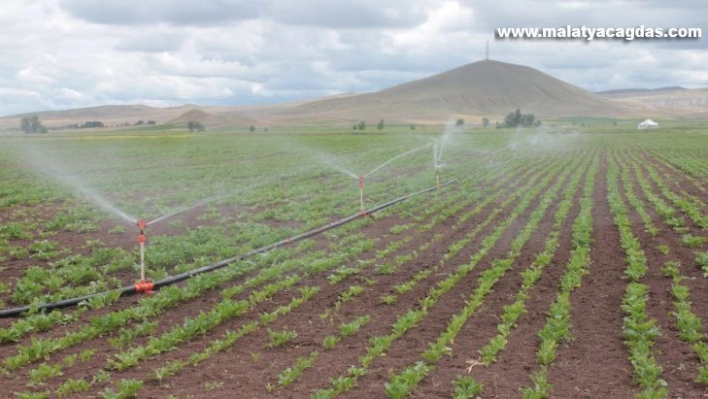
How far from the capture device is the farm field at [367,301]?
6113 millimetres

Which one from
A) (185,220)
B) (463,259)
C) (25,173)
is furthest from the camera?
(25,173)

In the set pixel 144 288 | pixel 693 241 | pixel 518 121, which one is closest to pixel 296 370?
pixel 144 288

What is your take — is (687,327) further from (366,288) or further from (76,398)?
(76,398)

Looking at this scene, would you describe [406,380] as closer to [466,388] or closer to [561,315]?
[466,388]

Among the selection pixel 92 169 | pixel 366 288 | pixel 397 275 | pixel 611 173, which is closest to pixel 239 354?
pixel 366 288

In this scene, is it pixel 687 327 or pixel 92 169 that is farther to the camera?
pixel 92 169

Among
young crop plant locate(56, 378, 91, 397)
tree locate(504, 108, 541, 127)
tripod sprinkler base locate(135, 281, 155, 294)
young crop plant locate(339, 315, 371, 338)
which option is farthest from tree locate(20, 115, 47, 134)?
tree locate(504, 108, 541, 127)

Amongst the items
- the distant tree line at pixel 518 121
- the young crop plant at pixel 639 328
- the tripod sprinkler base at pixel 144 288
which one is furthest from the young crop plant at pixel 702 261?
the distant tree line at pixel 518 121

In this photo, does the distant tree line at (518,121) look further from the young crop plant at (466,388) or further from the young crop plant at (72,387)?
the young crop plant at (72,387)

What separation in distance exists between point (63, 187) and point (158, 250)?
1357 centimetres

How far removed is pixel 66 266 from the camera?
34.1 feet

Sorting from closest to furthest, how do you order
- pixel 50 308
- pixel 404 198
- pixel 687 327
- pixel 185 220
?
pixel 687 327, pixel 50 308, pixel 185 220, pixel 404 198

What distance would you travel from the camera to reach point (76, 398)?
223 inches

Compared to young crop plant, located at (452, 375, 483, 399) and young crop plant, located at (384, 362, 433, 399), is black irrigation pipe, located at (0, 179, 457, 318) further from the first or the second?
young crop plant, located at (452, 375, 483, 399)
